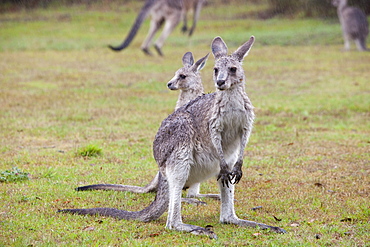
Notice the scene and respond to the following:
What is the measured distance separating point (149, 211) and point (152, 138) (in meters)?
3.06

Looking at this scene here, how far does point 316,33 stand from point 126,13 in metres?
7.45

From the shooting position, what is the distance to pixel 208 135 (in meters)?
3.81

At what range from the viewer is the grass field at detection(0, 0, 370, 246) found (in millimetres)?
3805

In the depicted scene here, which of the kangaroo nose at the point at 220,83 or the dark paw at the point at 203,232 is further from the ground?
the kangaroo nose at the point at 220,83

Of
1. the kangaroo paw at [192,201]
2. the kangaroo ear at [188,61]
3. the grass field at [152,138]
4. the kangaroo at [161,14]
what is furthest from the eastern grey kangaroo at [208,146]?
the kangaroo at [161,14]

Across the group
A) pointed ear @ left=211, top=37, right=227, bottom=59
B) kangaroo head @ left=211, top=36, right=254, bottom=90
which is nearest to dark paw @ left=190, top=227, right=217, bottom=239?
kangaroo head @ left=211, top=36, right=254, bottom=90

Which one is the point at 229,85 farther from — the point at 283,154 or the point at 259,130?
the point at 259,130

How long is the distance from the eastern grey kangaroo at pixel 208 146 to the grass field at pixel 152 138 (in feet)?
0.35

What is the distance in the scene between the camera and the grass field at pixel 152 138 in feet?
12.5

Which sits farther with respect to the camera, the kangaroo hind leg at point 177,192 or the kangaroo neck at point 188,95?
the kangaroo neck at point 188,95

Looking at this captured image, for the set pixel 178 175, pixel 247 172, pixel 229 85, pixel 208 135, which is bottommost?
pixel 247 172

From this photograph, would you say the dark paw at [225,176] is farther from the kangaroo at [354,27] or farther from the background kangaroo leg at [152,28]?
the kangaroo at [354,27]

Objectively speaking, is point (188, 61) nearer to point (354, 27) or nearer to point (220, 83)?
point (220, 83)

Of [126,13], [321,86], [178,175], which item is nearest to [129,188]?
[178,175]
